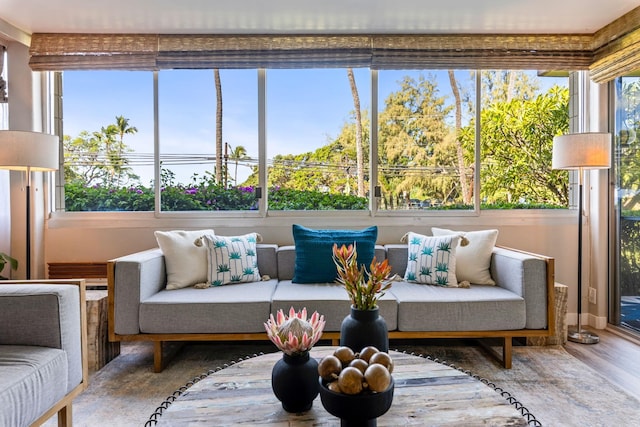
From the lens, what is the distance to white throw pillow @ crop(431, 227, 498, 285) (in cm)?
278

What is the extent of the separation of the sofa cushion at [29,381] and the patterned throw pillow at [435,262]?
2105 mm

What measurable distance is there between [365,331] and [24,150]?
2.59 meters

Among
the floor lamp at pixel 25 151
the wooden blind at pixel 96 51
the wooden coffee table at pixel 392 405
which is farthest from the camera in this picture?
the wooden blind at pixel 96 51

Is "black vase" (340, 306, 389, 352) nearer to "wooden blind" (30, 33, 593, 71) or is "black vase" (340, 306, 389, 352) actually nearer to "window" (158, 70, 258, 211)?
"window" (158, 70, 258, 211)

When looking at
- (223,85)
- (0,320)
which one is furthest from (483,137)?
(0,320)

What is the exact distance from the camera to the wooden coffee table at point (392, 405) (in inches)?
45.5

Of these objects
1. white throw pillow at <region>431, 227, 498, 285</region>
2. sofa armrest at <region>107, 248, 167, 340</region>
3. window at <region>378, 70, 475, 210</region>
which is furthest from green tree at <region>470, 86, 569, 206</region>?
sofa armrest at <region>107, 248, 167, 340</region>

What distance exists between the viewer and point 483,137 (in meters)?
3.42

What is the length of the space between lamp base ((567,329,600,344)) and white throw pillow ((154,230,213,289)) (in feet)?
8.80

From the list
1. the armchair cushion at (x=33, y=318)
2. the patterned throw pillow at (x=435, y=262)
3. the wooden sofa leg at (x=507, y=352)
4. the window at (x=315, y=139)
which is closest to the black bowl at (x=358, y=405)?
the armchair cushion at (x=33, y=318)

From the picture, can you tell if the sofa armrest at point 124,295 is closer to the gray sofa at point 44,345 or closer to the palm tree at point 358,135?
the gray sofa at point 44,345

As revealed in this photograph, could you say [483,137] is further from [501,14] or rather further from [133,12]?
[133,12]

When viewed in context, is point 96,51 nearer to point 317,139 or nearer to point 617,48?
point 317,139

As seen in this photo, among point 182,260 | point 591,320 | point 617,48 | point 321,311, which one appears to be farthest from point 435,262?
point 617,48
